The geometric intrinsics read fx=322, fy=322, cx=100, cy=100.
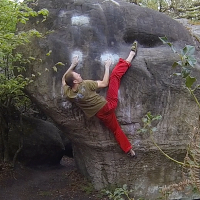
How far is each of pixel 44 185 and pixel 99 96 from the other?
287cm

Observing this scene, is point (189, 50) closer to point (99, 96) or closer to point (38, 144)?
point (99, 96)

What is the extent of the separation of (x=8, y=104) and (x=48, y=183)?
2.14 metres

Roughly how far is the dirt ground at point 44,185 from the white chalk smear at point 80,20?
129 inches

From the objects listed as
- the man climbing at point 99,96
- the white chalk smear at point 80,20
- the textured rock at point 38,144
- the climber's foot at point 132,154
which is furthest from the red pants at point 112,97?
the textured rock at point 38,144

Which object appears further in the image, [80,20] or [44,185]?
[44,185]

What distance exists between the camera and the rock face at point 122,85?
588cm

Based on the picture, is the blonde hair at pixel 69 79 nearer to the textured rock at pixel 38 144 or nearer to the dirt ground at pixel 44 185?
the dirt ground at pixel 44 185

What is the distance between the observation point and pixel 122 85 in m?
5.93

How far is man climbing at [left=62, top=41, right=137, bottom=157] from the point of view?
18.1ft

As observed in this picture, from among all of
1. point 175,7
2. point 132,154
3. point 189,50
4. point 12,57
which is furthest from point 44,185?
point 175,7

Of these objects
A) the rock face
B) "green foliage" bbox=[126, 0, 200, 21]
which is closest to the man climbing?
the rock face

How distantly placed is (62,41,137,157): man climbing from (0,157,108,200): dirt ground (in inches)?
58.6

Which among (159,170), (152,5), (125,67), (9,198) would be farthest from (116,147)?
(152,5)

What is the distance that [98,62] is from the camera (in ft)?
19.2
